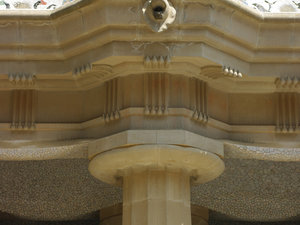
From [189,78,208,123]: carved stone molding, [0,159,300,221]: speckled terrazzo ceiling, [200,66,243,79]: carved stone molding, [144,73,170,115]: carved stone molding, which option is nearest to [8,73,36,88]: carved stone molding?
[144,73,170,115]: carved stone molding

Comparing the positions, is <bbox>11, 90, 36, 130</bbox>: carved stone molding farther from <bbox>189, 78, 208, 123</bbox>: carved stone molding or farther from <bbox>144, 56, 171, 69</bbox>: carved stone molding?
<bbox>189, 78, 208, 123</bbox>: carved stone molding

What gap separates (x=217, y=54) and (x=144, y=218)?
101 inches

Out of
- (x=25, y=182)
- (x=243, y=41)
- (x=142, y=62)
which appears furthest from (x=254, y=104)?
(x=25, y=182)

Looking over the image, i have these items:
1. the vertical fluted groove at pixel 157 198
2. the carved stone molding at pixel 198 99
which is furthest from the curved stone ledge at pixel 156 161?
the carved stone molding at pixel 198 99

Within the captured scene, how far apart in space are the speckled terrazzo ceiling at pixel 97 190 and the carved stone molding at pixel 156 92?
97.3 inches

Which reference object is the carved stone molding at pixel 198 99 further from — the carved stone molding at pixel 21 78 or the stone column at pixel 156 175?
the carved stone molding at pixel 21 78

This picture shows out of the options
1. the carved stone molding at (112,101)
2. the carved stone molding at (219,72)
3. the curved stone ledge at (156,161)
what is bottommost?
the curved stone ledge at (156,161)

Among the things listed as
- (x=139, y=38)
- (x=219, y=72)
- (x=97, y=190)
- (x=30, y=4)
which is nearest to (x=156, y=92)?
(x=139, y=38)

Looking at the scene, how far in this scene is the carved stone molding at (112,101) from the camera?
494 inches

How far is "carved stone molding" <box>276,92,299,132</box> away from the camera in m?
13.1

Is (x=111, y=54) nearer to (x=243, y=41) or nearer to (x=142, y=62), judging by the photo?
(x=142, y=62)

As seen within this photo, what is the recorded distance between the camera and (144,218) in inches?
479

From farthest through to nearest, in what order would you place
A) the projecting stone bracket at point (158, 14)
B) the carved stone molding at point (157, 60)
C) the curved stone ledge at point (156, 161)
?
the carved stone molding at point (157, 60)
the curved stone ledge at point (156, 161)
the projecting stone bracket at point (158, 14)

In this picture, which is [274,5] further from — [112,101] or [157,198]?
[157,198]
